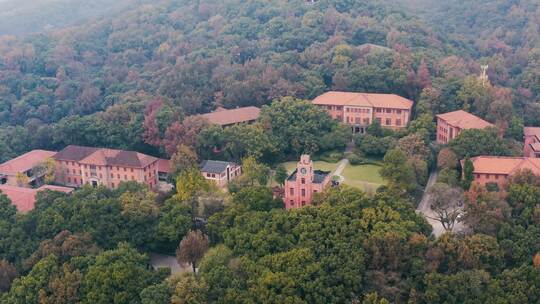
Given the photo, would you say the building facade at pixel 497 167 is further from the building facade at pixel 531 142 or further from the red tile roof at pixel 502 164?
the building facade at pixel 531 142

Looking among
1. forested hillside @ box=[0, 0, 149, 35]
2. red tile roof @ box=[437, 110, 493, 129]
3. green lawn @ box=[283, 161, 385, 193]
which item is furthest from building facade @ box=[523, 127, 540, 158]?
forested hillside @ box=[0, 0, 149, 35]

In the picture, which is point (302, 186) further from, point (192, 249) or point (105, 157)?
point (105, 157)

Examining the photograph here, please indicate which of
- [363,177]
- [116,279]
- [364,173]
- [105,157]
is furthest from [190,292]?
[105,157]

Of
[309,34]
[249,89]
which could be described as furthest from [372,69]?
[309,34]

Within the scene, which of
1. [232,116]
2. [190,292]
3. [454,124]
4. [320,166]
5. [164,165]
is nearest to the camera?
[190,292]

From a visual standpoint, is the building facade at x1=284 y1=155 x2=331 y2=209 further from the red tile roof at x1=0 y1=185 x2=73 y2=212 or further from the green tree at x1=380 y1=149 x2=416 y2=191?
the red tile roof at x1=0 y1=185 x2=73 y2=212
